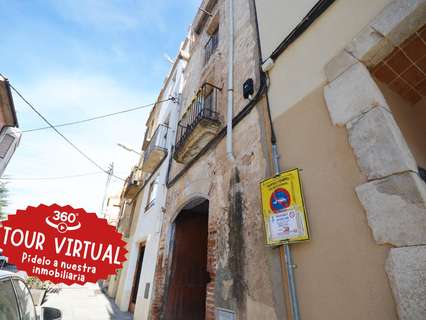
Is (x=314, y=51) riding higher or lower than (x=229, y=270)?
higher

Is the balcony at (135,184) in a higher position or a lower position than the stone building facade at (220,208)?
→ higher

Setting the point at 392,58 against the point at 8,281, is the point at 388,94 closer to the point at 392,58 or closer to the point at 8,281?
the point at 392,58

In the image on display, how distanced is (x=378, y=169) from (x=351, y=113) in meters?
0.60

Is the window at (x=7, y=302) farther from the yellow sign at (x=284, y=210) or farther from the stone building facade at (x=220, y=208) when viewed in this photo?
the yellow sign at (x=284, y=210)

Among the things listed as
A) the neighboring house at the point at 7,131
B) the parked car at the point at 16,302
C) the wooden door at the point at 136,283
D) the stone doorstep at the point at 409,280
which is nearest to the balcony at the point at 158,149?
the wooden door at the point at 136,283

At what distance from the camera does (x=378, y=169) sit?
1.73 meters

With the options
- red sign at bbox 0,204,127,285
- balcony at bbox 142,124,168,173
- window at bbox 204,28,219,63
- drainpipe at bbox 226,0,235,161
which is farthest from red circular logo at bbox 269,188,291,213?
balcony at bbox 142,124,168,173

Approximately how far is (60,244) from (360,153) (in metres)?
4.60

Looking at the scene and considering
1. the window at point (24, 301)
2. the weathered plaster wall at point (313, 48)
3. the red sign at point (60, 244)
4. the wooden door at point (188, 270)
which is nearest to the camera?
the window at point (24, 301)

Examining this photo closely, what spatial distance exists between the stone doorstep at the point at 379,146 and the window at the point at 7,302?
3124 mm

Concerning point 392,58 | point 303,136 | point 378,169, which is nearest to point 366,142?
point 378,169

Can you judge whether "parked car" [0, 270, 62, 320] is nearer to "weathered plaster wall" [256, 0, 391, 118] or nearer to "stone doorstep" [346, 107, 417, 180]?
"stone doorstep" [346, 107, 417, 180]

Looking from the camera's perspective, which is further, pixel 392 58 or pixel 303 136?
pixel 303 136

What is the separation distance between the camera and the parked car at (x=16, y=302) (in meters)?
1.82
